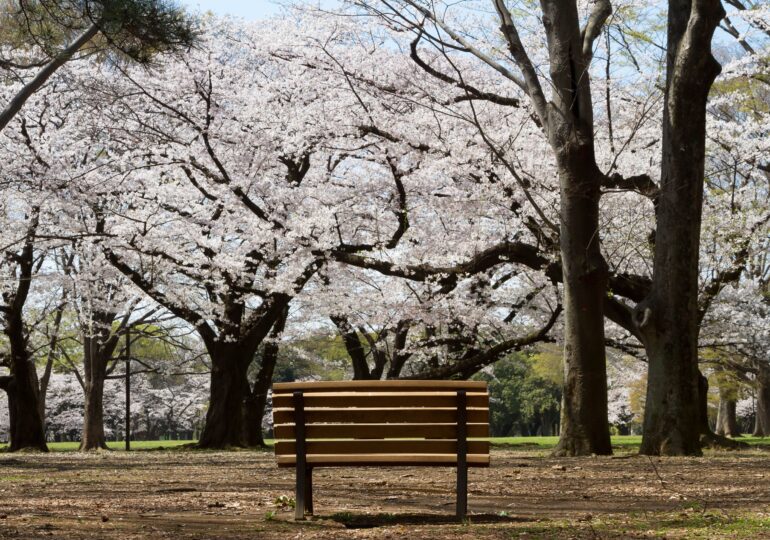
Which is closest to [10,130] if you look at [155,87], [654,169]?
[155,87]

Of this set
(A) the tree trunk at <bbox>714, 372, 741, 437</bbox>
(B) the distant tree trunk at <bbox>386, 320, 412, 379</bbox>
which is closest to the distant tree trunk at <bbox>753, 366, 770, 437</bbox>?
(A) the tree trunk at <bbox>714, 372, 741, 437</bbox>

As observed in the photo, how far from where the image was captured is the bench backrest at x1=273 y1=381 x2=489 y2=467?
542 cm

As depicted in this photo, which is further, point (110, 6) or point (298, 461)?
point (110, 6)

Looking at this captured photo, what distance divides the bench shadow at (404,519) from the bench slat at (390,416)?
53cm

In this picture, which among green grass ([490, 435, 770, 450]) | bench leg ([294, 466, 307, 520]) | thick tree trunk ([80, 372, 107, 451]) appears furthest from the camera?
thick tree trunk ([80, 372, 107, 451])

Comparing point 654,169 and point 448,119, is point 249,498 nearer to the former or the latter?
point 448,119

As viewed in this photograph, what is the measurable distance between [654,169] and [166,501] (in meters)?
12.2

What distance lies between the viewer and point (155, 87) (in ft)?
66.2

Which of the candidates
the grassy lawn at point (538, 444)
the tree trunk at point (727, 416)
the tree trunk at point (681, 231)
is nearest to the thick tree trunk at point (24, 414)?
the grassy lawn at point (538, 444)

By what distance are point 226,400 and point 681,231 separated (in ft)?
42.7

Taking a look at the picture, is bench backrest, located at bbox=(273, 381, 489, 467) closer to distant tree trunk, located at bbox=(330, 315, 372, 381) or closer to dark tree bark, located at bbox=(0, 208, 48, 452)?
distant tree trunk, located at bbox=(330, 315, 372, 381)

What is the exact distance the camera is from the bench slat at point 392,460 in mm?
5438

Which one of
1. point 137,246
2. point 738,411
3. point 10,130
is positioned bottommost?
point 738,411

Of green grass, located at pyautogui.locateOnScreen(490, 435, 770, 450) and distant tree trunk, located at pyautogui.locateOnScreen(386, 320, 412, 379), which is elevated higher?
distant tree trunk, located at pyautogui.locateOnScreen(386, 320, 412, 379)
